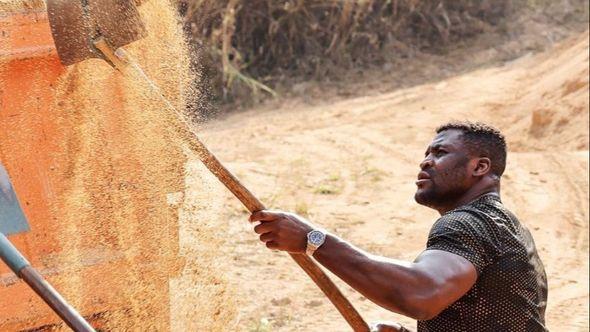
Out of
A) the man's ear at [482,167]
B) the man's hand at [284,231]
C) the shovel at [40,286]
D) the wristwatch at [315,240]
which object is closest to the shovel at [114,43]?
the man's hand at [284,231]

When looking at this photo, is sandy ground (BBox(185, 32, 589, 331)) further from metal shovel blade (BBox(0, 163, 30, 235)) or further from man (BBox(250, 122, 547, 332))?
man (BBox(250, 122, 547, 332))

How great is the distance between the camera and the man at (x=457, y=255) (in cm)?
210

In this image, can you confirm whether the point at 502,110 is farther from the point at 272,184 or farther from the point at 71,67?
the point at 71,67

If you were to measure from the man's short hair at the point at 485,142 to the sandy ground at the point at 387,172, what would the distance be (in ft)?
3.99

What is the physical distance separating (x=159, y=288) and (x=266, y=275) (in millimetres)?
1783

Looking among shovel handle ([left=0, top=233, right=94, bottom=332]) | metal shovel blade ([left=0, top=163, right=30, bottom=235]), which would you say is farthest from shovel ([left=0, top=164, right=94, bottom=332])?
metal shovel blade ([left=0, top=163, right=30, bottom=235])

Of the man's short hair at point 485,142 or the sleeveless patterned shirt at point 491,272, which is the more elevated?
the man's short hair at point 485,142

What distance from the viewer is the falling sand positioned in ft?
9.02

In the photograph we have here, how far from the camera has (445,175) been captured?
248 centimetres

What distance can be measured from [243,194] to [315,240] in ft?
1.44

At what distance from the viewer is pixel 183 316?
3.38m

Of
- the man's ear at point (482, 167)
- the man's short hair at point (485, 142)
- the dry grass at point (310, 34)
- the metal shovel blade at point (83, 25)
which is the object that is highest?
the metal shovel blade at point (83, 25)

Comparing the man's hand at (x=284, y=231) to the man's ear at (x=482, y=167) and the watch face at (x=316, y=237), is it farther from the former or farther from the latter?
the man's ear at (x=482, y=167)

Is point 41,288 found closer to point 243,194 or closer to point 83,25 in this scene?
point 243,194
